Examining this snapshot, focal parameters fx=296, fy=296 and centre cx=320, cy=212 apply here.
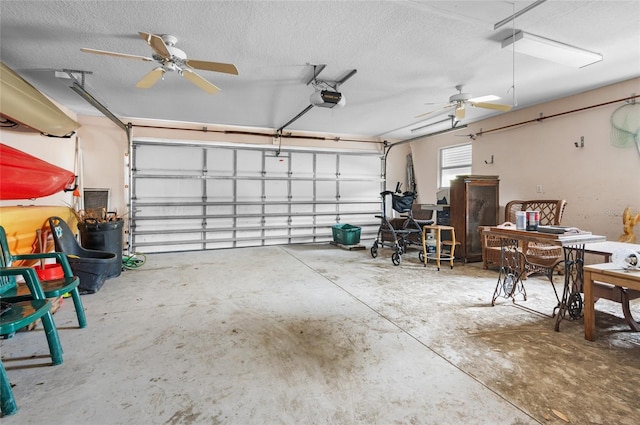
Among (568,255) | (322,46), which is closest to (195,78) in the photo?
(322,46)

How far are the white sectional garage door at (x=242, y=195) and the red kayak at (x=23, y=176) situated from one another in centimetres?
286

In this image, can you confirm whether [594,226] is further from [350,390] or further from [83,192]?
[83,192]

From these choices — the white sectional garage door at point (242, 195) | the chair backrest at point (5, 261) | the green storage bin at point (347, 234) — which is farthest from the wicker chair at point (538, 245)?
the chair backrest at point (5, 261)

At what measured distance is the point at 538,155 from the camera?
5121 mm

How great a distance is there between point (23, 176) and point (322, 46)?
3188 mm

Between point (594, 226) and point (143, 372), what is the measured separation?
5884 mm

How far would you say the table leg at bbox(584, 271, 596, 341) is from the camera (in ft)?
7.70

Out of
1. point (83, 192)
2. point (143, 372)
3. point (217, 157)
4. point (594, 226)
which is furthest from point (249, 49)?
point (594, 226)

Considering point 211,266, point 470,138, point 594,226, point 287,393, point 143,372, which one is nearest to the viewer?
point 287,393

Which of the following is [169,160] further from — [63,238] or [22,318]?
[22,318]

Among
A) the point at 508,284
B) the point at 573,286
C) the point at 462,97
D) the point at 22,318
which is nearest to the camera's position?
the point at 22,318

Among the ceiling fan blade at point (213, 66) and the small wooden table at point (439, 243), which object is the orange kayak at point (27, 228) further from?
the small wooden table at point (439, 243)

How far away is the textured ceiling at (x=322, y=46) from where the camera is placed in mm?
2506

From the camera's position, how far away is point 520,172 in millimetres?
5422
